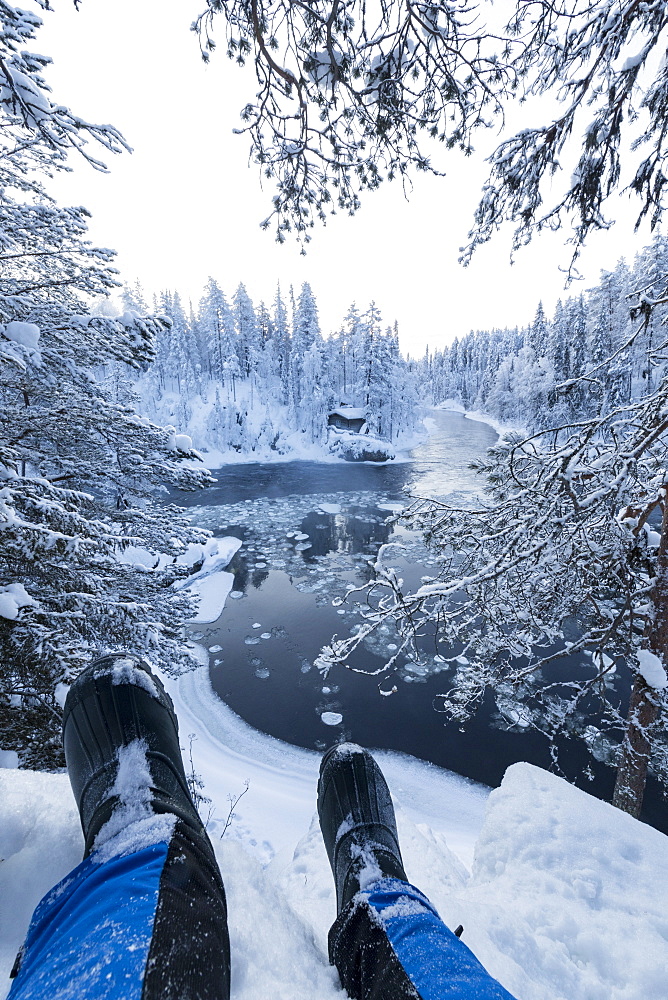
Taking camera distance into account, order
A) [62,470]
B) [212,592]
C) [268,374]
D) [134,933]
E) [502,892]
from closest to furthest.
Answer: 1. [134,933]
2. [502,892]
3. [62,470]
4. [212,592]
5. [268,374]

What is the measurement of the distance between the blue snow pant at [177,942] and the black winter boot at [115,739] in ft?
0.72

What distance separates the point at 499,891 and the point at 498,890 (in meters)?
0.02

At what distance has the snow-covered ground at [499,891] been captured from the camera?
1352mm

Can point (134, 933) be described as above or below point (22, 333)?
below

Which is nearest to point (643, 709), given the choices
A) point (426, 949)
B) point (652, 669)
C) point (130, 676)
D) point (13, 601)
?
point (652, 669)

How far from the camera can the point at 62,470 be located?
4656 millimetres

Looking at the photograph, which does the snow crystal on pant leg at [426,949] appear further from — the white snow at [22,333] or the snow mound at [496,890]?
the white snow at [22,333]

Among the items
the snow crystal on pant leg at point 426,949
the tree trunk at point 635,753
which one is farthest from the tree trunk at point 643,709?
the snow crystal on pant leg at point 426,949

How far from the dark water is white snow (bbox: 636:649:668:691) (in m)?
1.99

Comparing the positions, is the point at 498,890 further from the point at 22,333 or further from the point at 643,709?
the point at 22,333

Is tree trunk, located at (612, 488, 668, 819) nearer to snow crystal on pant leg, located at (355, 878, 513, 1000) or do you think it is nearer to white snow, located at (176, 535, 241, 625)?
snow crystal on pant leg, located at (355, 878, 513, 1000)

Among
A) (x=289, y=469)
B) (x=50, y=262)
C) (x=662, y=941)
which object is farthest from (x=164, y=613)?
(x=289, y=469)

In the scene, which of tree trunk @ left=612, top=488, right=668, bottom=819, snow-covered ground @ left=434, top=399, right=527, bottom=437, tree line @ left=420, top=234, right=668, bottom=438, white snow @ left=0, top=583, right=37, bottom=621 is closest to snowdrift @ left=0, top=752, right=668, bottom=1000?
tree trunk @ left=612, top=488, right=668, bottom=819

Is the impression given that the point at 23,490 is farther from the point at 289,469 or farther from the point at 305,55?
the point at 289,469
